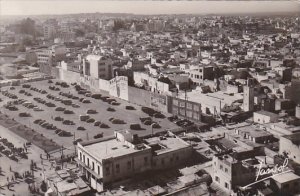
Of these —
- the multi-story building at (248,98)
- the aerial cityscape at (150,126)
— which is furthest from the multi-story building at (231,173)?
the multi-story building at (248,98)

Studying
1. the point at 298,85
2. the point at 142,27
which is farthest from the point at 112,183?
the point at 142,27

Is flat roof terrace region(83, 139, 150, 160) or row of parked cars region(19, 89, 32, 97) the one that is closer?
flat roof terrace region(83, 139, 150, 160)

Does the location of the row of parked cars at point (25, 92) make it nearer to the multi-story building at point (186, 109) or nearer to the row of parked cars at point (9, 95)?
the row of parked cars at point (9, 95)

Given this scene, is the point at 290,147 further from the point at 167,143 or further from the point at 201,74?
the point at 201,74

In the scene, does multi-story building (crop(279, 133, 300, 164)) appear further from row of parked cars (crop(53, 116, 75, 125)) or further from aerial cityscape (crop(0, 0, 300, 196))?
row of parked cars (crop(53, 116, 75, 125))

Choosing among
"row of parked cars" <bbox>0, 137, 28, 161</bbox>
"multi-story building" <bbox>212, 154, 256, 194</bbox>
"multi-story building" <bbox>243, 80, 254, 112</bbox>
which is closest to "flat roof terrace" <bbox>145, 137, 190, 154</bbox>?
"multi-story building" <bbox>212, 154, 256, 194</bbox>

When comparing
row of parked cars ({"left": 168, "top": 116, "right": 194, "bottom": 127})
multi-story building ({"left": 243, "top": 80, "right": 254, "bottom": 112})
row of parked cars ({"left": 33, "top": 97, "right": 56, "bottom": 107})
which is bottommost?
row of parked cars ({"left": 168, "top": 116, "right": 194, "bottom": 127})

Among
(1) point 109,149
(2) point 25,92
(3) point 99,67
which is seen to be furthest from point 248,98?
(2) point 25,92

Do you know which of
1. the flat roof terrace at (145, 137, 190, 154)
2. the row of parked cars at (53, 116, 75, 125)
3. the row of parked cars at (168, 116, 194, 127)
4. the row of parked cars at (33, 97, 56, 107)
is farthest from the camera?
the row of parked cars at (33, 97, 56, 107)
